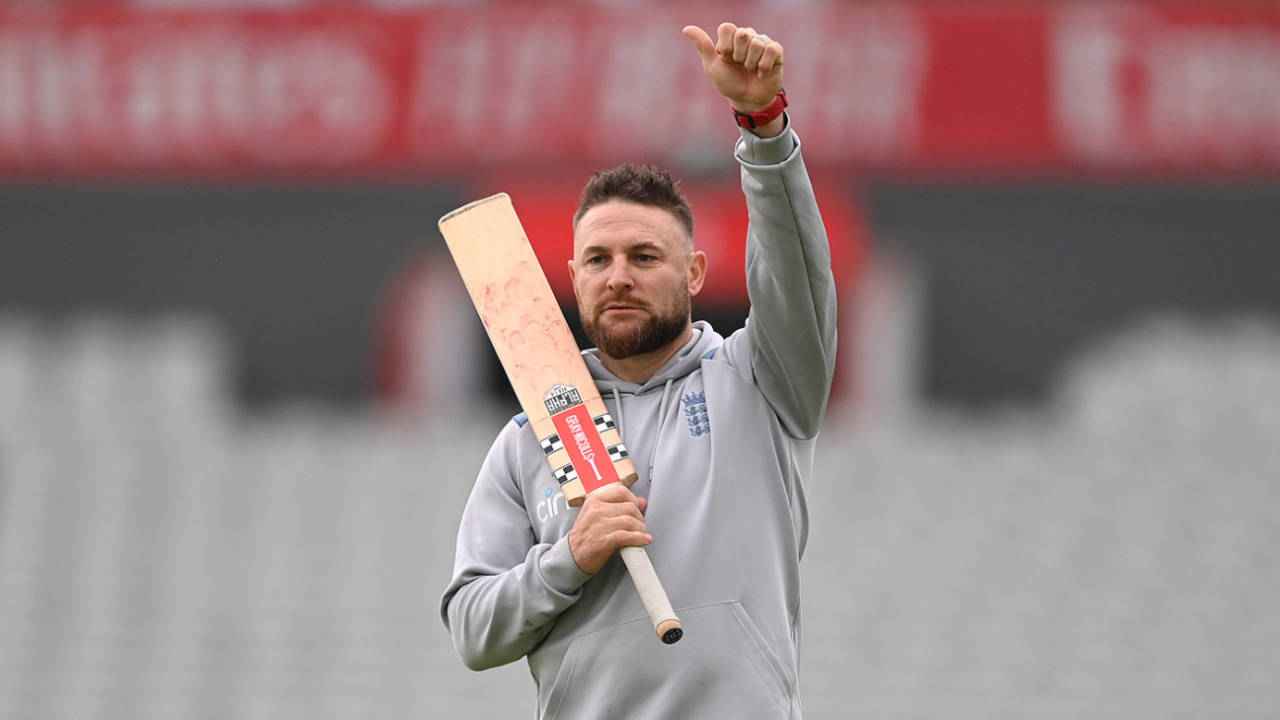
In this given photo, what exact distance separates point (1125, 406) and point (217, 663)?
529cm

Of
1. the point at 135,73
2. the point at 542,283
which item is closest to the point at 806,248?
the point at 542,283

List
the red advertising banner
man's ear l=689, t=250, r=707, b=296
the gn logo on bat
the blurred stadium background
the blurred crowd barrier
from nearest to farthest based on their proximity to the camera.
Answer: the gn logo on bat, man's ear l=689, t=250, r=707, b=296, the blurred crowd barrier, the blurred stadium background, the red advertising banner

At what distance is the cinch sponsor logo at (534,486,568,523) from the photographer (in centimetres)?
244

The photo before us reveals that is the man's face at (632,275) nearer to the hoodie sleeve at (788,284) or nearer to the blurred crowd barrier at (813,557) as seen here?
the hoodie sleeve at (788,284)

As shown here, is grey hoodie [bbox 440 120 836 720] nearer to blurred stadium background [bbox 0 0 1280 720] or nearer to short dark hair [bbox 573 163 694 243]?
short dark hair [bbox 573 163 694 243]

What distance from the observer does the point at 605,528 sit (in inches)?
88.6

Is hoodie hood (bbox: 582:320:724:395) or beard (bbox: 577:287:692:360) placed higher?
beard (bbox: 577:287:692:360)

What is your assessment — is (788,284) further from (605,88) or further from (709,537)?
(605,88)

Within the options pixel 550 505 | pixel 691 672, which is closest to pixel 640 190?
pixel 550 505

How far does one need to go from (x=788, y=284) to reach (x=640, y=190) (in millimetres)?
300

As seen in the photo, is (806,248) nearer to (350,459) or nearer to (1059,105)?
(350,459)

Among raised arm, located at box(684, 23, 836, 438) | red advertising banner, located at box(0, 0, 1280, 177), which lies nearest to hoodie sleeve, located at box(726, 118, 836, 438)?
raised arm, located at box(684, 23, 836, 438)

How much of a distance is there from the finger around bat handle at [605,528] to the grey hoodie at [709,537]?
0.10 ft

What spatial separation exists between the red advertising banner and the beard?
297 inches
